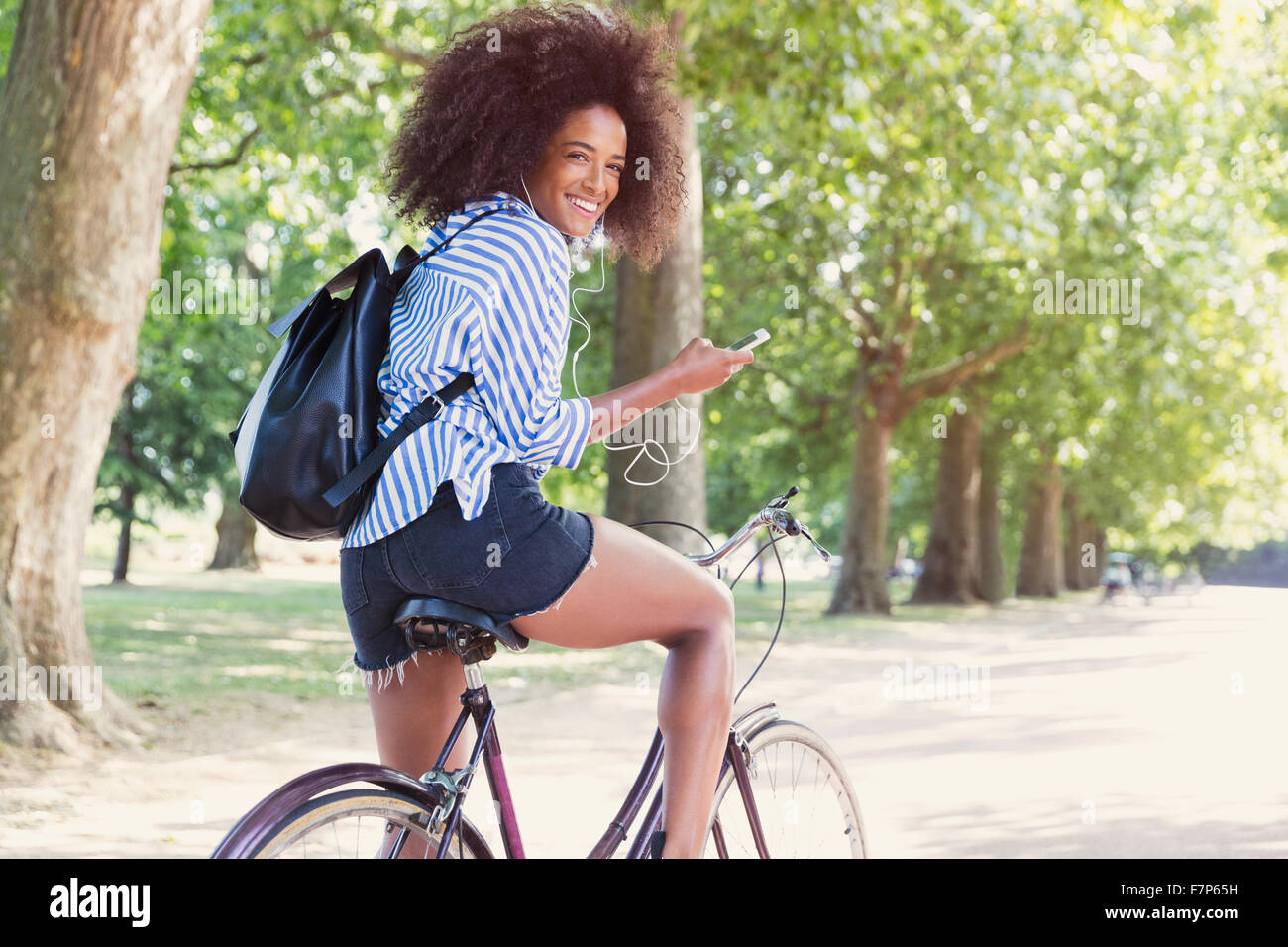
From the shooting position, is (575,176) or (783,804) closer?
(575,176)

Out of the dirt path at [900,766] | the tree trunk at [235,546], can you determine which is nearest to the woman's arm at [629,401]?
the dirt path at [900,766]

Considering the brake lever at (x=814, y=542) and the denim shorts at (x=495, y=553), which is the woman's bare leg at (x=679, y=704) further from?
the brake lever at (x=814, y=542)

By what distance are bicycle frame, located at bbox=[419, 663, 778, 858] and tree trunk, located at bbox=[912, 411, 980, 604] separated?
985 inches

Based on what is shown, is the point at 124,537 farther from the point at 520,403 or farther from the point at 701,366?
the point at 520,403

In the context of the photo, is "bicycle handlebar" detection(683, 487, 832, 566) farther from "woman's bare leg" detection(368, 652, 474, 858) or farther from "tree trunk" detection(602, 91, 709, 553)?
"tree trunk" detection(602, 91, 709, 553)

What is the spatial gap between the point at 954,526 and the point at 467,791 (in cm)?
2646

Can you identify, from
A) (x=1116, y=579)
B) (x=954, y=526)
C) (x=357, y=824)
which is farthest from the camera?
(x=1116, y=579)

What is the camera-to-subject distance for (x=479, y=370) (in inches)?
94.5

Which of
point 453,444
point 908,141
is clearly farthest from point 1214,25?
point 453,444

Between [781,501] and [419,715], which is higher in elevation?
[781,501]

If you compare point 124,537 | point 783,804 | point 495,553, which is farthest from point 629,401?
point 124,537

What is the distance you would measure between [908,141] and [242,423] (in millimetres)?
15133

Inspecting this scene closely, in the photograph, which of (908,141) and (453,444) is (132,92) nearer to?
(453,444)
